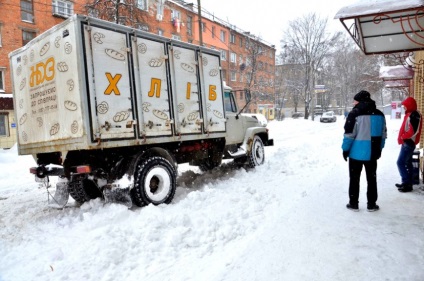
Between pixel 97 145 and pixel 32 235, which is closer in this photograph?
pixel 32 235

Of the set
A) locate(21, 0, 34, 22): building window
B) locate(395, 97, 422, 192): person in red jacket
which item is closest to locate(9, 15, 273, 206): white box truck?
locate(395, 97, 422, 192): person in red jacket

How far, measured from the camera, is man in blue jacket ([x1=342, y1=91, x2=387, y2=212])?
4.38 meters

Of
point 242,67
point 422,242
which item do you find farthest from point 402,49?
point 242,67

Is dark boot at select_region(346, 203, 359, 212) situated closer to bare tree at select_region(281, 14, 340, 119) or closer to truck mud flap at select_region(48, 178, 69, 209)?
truck mud flap at select_region(48, 178, 69, 209)

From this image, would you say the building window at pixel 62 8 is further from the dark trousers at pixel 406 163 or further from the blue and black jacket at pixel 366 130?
the dark trousers at pixel 406 163

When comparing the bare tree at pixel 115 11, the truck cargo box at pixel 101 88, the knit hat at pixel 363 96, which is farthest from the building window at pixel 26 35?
the knit hat at pixel 363 96

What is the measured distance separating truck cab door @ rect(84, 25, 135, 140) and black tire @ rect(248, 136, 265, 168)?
4030 millimetres

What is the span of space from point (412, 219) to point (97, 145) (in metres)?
4.46

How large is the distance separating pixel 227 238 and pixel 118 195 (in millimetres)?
2061

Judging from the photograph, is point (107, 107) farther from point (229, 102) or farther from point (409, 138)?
point (409, 138)

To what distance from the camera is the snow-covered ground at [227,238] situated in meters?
3.01

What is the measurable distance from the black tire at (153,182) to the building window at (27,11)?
71.0 feet

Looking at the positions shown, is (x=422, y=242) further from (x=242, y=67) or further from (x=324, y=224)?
(x=242, y=67)

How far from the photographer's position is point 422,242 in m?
3.40
